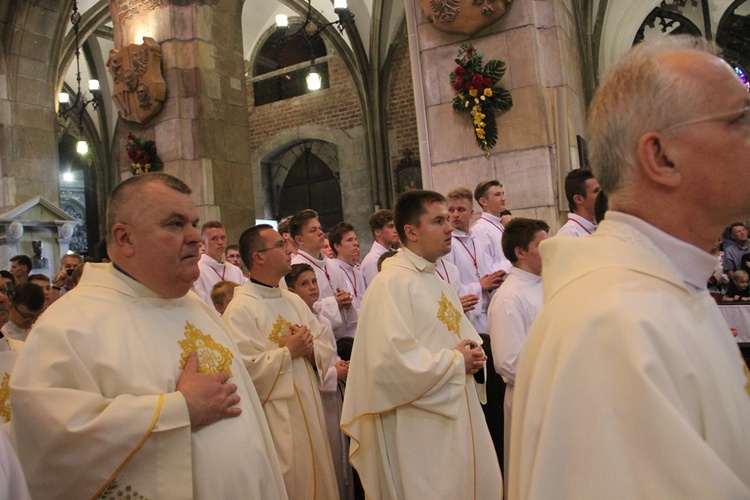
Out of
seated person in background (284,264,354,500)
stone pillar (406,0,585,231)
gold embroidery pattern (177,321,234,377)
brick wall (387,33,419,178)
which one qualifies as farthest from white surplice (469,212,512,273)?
brick wall (387,33,419,178)

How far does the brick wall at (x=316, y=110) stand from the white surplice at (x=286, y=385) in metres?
13.5

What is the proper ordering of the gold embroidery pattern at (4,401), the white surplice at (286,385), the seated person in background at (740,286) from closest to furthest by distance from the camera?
1. the gold embroidery pattern at (4,401)
2. the white surplice at (286,385)
3. the seated person in background at (740,286)

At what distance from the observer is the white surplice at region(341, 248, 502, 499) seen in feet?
10.7

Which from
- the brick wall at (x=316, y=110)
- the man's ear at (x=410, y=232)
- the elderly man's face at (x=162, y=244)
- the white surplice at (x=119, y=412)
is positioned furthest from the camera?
the brick wall at (x=316, y=110)

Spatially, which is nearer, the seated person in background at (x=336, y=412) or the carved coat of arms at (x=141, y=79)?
the seated person in background at (x=336, y=412)

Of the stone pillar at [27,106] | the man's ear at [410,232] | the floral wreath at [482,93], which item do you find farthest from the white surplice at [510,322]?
the stone pillar at [27,106]

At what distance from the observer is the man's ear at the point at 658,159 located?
1206 millimetres

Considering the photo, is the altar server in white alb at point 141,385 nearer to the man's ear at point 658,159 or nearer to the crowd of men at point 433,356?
the crowd of men at point 433,356

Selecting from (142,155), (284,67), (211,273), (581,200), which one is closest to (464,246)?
(581,200)

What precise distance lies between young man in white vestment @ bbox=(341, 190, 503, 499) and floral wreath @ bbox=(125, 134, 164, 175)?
6477 millimetres

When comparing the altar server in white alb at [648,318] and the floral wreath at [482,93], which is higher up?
the floral wreath at [482,93]

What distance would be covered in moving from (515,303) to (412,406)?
A: 926mm

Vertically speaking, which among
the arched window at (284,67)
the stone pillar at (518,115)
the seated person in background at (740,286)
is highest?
the arched window at (284,67)

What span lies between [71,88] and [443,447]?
20936 mm
